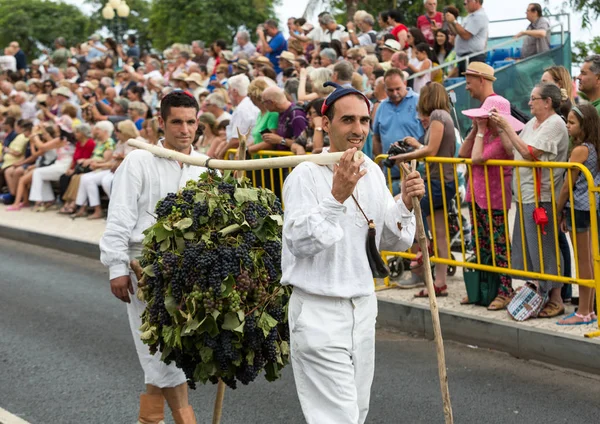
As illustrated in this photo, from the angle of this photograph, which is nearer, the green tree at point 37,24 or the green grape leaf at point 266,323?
the green grape leaf at point 266,323

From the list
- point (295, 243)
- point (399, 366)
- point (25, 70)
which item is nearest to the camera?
point (295, 243)

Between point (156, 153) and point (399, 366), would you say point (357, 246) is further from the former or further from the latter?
point (399, 366)

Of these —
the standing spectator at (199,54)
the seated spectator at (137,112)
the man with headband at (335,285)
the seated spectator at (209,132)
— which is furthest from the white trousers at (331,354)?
the standing spectator at (199,54)

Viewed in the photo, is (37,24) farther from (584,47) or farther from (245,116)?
(245,116)

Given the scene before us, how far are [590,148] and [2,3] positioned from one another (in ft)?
235

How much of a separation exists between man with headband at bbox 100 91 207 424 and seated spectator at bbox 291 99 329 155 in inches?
171

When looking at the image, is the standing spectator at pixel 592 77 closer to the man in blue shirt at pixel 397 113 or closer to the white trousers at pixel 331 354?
the man in blue shirt at pixel 397 113

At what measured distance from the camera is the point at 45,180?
57.7 feet

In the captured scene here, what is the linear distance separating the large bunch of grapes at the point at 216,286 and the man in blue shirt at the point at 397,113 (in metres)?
5.16

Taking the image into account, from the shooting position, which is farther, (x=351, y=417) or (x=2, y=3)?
(x=2, y=3)

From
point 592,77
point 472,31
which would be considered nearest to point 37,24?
point 472,31

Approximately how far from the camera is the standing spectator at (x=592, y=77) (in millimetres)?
8133

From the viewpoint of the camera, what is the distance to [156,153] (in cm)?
541

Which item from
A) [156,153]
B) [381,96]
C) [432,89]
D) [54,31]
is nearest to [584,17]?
[381,96]
